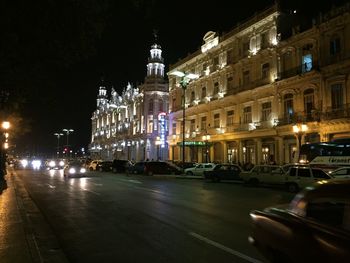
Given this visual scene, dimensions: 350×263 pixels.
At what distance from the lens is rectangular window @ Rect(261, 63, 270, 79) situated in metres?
43.1

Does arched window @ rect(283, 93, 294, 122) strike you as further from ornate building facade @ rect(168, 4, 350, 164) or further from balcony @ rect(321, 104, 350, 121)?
balcony @ rect(321, 104, 350, 121)

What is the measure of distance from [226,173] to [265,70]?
53.5 feet

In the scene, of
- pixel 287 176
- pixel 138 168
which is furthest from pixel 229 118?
pixel 287 176

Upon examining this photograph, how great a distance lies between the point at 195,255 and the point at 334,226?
13.0 feet

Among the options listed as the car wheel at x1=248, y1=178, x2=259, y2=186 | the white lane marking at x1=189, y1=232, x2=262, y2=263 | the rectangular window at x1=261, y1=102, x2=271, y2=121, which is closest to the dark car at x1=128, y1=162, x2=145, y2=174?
the rectangular window at x1=261, y1=102, x2=271, y2=121

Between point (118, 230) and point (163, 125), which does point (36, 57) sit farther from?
point (163, 125)

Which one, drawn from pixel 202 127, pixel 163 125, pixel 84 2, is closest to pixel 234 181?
pixel 202 127

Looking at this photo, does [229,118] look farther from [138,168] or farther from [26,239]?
[26,239]

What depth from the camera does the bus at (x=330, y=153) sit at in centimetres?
2650

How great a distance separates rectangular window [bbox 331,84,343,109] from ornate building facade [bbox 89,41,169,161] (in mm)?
33720

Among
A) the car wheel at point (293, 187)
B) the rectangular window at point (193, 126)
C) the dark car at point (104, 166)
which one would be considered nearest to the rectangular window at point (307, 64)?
the car wheel at point (293, 187)

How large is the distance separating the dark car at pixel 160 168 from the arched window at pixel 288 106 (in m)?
12.4

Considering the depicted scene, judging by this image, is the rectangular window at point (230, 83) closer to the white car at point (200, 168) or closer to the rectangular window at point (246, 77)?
the rectangular window at point (246, 77)

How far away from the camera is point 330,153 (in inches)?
1092
